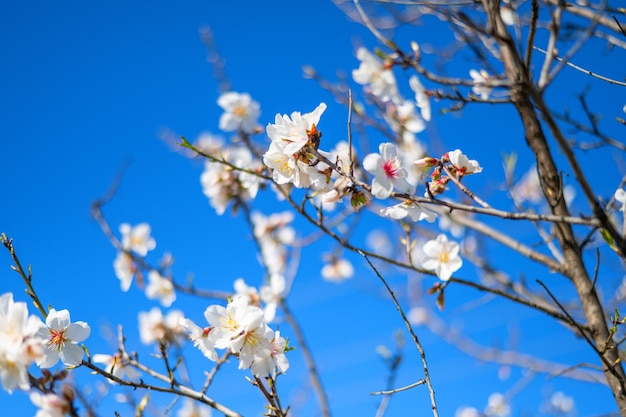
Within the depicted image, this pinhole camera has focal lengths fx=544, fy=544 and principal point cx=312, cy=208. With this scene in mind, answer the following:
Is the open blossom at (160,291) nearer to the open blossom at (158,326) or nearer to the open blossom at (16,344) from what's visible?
the open blossom at (158,326)

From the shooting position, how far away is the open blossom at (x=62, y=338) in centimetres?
137

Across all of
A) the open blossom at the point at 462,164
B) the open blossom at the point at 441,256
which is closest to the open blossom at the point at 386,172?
the open blossom at the point at 462,164

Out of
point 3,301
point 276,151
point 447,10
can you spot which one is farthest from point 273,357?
point 447,10

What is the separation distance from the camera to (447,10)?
137 centimetres

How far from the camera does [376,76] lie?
258cm

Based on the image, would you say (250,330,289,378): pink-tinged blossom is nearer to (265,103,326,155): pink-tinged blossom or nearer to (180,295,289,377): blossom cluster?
(180,295,289,377): blossom cluster

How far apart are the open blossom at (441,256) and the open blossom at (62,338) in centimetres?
121

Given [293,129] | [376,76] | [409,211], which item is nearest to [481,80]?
[376,76]

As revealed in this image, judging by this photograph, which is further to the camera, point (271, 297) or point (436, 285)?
point (271, 297)

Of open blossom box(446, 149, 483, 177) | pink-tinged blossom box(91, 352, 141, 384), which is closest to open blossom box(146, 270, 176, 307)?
pink-tinged blossom box(91, 352, 141, 384)

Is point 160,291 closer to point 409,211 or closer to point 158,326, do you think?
point 158,326

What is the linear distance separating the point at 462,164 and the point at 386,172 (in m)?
0.25

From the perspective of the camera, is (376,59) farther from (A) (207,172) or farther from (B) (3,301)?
(B) (3,301)

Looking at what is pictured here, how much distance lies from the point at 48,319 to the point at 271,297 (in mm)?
1714
